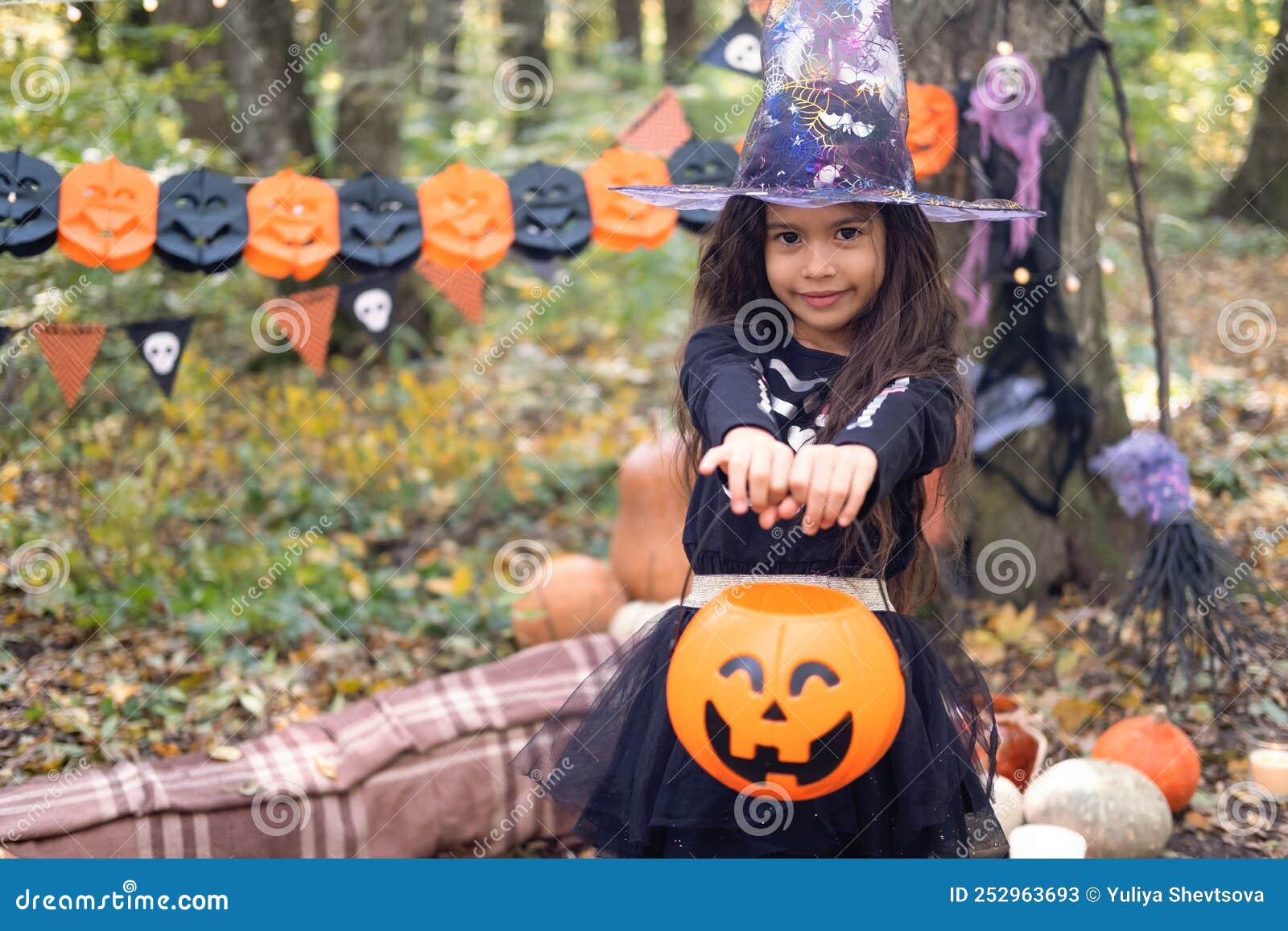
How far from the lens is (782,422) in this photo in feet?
6.75

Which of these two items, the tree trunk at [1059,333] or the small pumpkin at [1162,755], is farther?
the tree trunk at [1059,333]

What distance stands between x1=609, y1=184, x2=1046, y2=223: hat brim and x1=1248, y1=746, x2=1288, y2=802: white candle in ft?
6.59

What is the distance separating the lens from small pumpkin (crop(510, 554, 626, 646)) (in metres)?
4.12

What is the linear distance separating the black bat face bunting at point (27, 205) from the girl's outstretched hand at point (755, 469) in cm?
227

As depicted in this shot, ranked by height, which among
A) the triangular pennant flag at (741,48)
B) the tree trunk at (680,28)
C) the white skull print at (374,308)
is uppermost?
the tree trunk at (680,28)

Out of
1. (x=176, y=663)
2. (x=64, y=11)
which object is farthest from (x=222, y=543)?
(x=64, y=11)

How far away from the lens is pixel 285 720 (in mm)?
3844

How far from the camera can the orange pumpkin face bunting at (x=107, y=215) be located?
3176 mm

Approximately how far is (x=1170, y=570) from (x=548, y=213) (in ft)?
6.91

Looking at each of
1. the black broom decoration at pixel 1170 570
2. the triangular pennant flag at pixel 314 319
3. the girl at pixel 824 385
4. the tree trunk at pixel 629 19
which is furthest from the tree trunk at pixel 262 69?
the tree trunk at pixel 629 19

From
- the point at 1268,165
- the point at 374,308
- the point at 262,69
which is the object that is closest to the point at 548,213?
the point at 374,308

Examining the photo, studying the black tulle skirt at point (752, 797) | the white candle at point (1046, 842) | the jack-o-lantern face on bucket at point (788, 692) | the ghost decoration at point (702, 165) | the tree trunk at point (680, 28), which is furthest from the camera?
the tree trunk at point (680, 28)

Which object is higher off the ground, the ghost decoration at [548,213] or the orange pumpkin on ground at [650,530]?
the ghost decoration at [548,213]

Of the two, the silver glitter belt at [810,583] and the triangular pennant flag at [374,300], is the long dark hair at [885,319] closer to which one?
the silver glitter belt at [810,583]
